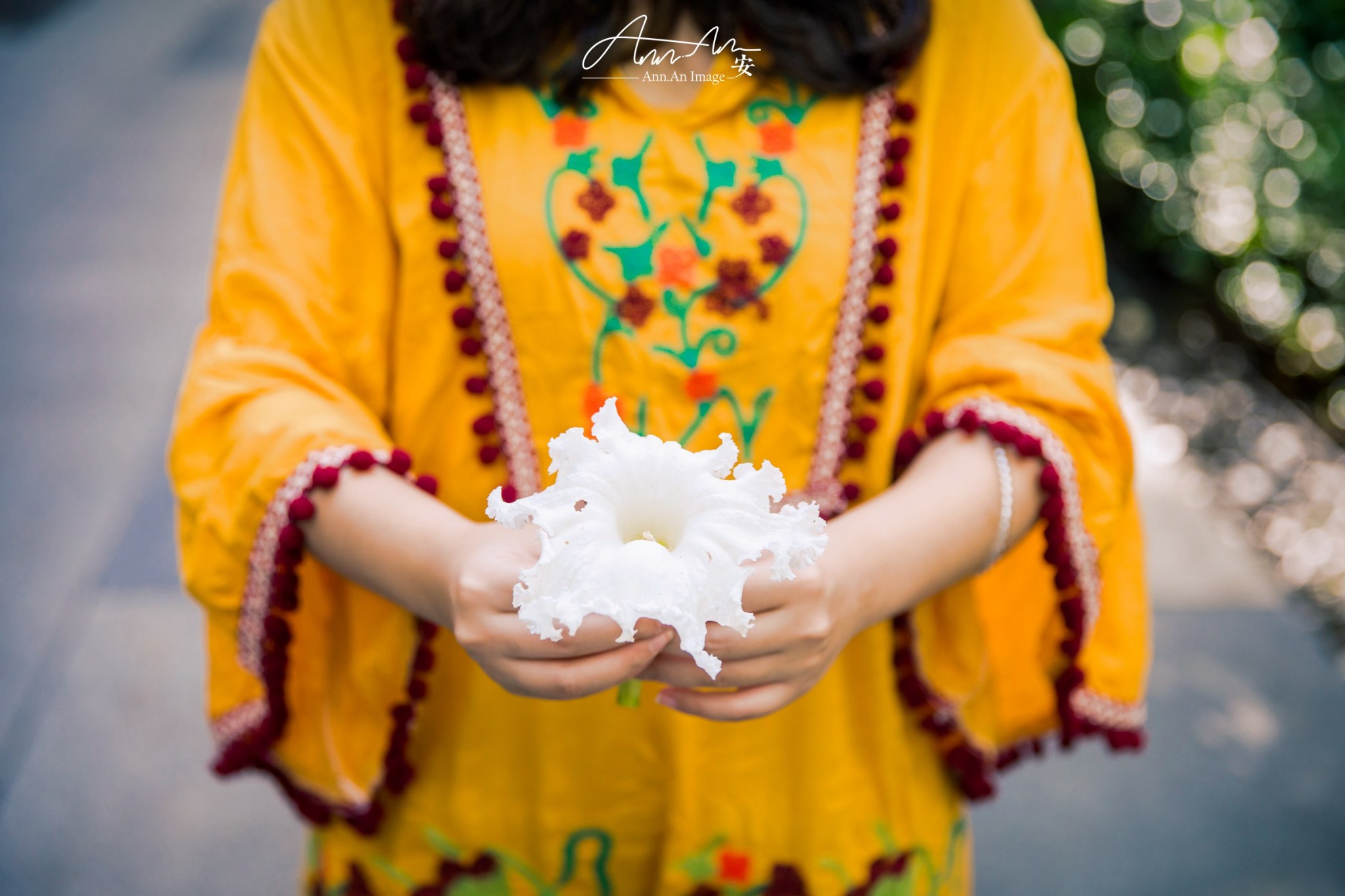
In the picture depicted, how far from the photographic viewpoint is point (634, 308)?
0.94 meters

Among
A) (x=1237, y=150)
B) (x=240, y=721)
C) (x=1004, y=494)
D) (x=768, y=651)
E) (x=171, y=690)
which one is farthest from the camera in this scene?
(x=1237, y=150)

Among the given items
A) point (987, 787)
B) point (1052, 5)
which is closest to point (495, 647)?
point (987, 787)

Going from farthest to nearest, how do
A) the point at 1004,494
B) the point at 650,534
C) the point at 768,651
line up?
the point at 1004,494
the point at 768,651
the point at 650,534

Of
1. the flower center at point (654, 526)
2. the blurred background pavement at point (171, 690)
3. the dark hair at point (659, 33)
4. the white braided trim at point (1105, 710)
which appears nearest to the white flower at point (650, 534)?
the flower center at point (654, 526)

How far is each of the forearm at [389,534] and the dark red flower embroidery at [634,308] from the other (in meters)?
0.21

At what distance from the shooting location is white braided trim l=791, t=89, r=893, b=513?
0.95m

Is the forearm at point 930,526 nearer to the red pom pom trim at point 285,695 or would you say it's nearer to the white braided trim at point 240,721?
the red pom pom trim at point 285,695

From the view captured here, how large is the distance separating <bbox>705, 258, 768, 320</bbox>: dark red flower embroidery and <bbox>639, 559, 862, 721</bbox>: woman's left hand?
25 centimetres

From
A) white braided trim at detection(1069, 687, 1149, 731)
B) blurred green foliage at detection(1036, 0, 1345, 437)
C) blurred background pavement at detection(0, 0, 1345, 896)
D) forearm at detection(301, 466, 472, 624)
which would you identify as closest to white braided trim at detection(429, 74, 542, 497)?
forearm at detection(301, 466, 472, 624)

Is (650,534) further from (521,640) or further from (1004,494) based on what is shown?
(1004,494)

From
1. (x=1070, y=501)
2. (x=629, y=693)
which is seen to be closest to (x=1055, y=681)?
(x=1070, y=501)

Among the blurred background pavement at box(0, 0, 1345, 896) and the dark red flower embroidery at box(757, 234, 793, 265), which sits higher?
the dark red flower embroidery at box(757, 234, 793, 265)

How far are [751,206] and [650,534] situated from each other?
0.37 metres
